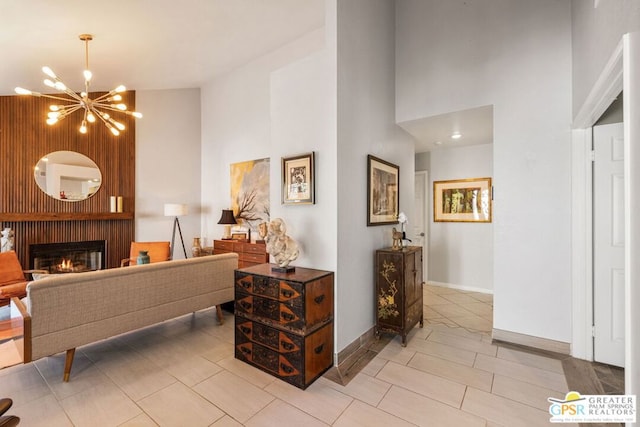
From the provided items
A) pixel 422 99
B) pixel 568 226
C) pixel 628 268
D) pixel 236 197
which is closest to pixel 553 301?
pixel 568 226

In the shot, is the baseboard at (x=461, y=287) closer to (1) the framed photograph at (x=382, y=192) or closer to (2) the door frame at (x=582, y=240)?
(2) the door frame at (x=582, y=240)

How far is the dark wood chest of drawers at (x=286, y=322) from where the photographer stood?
2129 millimetres

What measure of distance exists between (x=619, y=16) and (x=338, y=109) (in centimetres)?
173

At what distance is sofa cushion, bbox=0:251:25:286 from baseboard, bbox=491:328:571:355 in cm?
595

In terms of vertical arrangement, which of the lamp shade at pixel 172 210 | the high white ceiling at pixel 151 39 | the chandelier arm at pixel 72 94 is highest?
the high white ceiling at pixel 151 39

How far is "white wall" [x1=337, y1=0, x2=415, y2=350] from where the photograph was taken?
2547mm

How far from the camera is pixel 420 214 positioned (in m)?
5.32

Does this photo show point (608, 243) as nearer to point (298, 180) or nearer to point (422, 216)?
point (298, 180)

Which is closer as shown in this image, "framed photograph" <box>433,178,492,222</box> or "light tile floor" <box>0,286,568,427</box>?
"light tile floor" <box>0,286,568,427</box>

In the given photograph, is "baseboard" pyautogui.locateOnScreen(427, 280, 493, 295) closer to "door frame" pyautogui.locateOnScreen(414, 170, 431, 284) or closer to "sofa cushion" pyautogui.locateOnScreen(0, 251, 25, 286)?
"door frame" pyautogui.locateOnScreen(414, 170, 431, 284)

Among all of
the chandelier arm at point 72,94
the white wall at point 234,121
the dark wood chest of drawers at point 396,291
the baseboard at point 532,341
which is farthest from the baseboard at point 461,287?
the chandelier arm at point 72,94

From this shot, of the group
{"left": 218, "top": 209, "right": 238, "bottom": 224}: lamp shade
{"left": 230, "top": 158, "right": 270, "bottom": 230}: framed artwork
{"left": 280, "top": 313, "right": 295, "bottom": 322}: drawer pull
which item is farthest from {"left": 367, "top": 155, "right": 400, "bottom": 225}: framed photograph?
{"left": 218, "top": 209, "right": 238, "bottom": 224}: lamp shade

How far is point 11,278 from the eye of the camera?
3.75 metres

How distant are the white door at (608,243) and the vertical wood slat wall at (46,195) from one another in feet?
21.7
